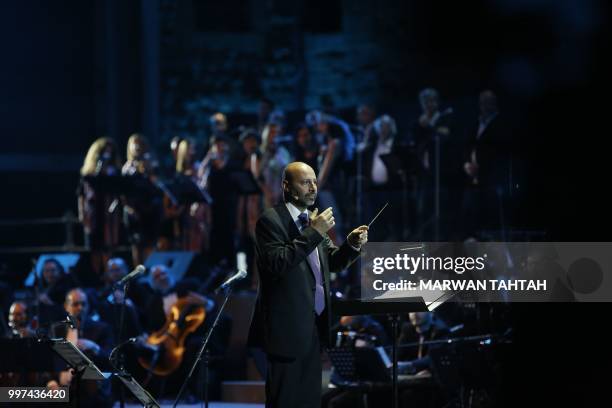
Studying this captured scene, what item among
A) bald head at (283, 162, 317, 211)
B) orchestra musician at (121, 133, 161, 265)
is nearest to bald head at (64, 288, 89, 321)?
orchestra musician at (121, 133, 161, 265)

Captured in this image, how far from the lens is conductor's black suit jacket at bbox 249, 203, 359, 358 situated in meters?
6.80

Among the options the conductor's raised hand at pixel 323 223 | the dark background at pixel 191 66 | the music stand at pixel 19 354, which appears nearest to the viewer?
the conductor's raised hand at pixel 323 223

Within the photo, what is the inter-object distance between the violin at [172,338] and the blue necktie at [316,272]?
5537 millimetres

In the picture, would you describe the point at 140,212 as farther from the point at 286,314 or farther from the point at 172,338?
the point at 286,314

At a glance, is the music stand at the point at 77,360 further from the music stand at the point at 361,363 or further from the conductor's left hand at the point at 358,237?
the music stand at the point at 361,363

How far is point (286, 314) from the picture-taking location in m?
6.91

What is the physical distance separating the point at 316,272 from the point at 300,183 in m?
0.51

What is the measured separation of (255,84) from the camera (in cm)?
1911

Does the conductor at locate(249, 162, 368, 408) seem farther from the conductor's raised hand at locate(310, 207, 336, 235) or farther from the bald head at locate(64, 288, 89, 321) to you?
the bald head at locate(64, 288, 89, 321)

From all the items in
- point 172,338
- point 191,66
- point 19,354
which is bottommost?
point 172,338

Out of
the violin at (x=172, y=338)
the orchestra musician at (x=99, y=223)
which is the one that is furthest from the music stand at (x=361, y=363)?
the orchestra musician at (x=99, y=223)

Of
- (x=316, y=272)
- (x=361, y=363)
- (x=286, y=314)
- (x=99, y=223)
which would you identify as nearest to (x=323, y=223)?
(x=316, y=272)

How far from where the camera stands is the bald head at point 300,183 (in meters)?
6.92

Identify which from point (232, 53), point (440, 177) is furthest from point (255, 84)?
point (440, 177)
